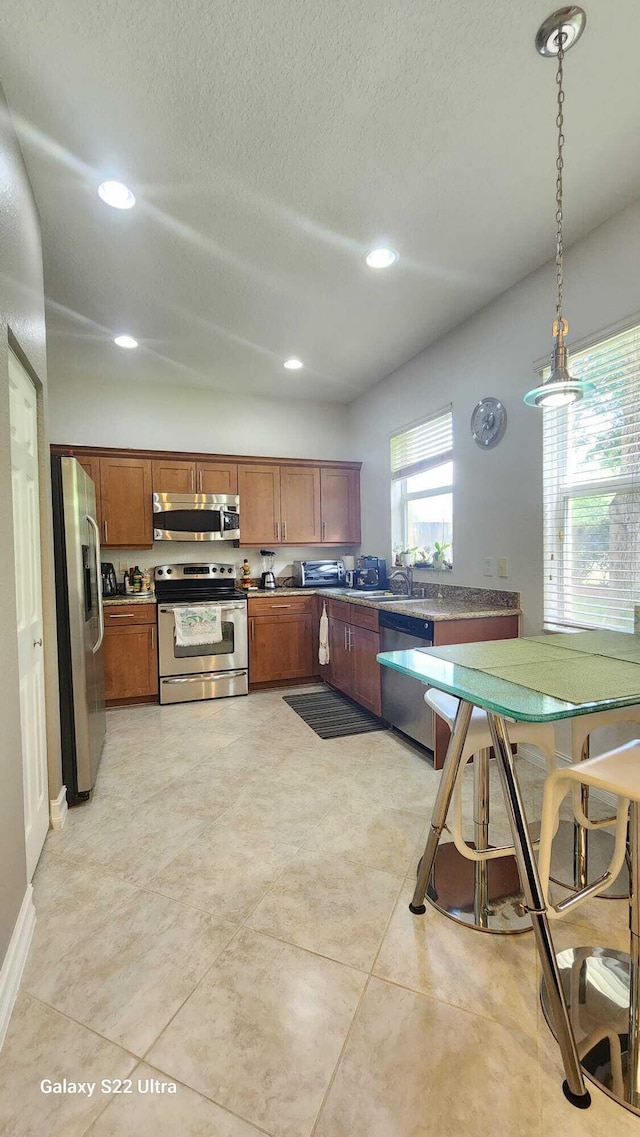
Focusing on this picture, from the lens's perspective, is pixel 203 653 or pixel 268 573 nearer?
pixel 203 653

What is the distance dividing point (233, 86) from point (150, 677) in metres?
3.61

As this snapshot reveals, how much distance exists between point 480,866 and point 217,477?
3.67 metres

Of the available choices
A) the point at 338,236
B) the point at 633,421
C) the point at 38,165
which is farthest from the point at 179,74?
the point at 633,421

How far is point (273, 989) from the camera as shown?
4.52 feet

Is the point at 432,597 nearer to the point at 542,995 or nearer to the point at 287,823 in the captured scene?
the point at 287,823

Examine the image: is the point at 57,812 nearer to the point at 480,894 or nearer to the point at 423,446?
the point at 480,894

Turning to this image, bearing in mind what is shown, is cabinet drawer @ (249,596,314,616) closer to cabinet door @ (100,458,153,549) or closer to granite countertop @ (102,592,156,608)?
granite countertop @ (102,592,156,608)

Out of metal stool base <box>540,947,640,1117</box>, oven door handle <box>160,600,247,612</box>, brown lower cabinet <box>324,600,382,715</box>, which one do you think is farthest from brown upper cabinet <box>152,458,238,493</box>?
metal stool base <box>540,947,640,1117</box>

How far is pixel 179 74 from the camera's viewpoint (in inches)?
62.0

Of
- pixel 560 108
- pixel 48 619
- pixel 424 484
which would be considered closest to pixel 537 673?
pixel 560 108

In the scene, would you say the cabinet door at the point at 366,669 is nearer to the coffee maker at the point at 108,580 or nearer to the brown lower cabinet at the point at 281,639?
the brown lower cabinet at the point at 281,639

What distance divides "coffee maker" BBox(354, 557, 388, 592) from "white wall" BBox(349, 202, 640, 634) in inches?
37.5

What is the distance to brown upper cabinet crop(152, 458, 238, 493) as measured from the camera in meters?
4.30

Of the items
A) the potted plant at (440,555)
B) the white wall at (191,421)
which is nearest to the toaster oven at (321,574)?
the white wall at (191,421)
